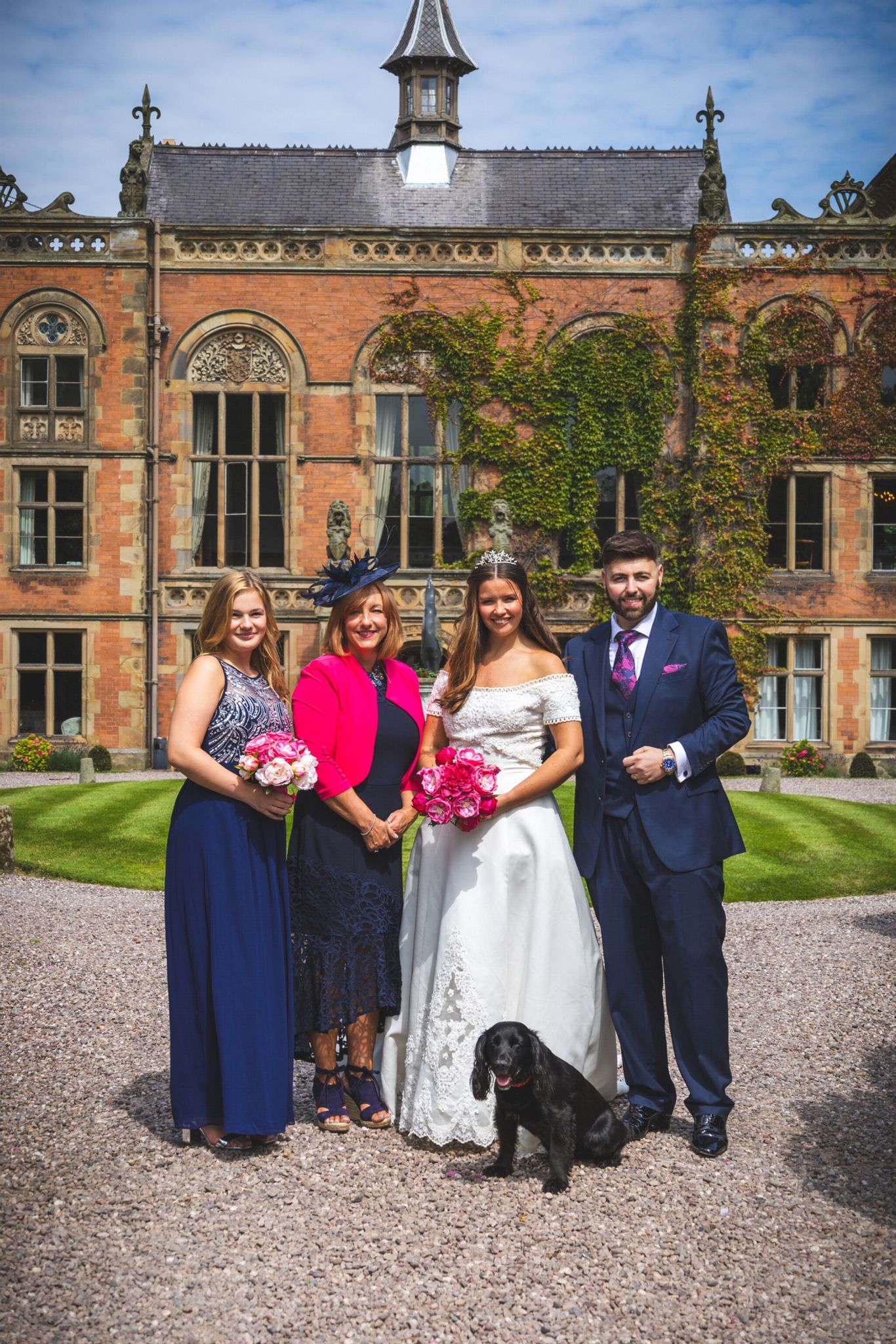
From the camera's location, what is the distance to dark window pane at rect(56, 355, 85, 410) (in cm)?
1952

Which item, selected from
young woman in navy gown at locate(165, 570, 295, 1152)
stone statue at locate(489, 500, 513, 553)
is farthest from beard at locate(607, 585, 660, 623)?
stone statue at locate(489, 500, 513, 553)

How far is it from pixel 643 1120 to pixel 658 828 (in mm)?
1059

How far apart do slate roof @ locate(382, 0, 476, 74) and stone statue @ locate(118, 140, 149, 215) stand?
6.18 metres

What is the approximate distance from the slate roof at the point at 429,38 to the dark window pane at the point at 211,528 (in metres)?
9.41

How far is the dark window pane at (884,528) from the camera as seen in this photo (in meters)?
19.6

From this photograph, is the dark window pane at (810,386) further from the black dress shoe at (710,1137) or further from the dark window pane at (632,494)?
the black dress shoe at (710,1137)

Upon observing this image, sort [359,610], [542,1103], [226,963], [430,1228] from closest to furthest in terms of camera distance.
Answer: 1. [430,1228]
2. [542,1103]
3. [226,963]
4. [359,610]

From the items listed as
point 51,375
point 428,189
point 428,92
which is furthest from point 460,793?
point 428,92

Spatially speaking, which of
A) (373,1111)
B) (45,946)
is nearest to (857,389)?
(45,946)

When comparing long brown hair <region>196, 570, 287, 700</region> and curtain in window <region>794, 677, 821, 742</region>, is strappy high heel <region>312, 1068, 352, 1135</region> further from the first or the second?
curtain in window <region>794, 677, 821, 742</region>

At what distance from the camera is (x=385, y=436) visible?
19797 mm

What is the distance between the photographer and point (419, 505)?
19.9 metres

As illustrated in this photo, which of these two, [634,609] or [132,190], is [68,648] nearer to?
[132,190]

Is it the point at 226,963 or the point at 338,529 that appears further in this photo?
the point at 338,529
